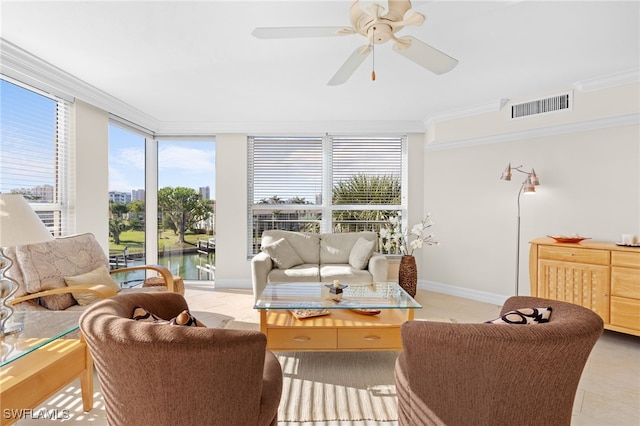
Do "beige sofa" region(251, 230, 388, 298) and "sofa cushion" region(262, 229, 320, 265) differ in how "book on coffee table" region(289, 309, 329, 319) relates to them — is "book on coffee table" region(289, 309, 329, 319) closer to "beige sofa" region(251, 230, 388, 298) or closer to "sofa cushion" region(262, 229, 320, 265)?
"beige sofa" region(251, 230, 388, 298)

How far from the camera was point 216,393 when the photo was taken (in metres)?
1.12

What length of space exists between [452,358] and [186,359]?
3.01 ft

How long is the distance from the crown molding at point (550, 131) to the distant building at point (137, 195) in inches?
177

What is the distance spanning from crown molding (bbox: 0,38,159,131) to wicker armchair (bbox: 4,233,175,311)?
153cm

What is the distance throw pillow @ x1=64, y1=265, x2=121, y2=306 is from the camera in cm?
262

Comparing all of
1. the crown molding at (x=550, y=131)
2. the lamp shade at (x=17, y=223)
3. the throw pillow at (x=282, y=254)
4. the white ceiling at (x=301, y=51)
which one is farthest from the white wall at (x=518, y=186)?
the lamp shade at (x=17, y=223)

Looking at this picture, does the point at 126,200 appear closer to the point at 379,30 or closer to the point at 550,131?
the point at 379,30

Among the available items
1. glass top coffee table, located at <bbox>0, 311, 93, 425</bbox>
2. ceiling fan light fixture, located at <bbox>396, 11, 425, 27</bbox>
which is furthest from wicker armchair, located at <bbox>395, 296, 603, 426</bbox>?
glass top coffee table, located at <bbox>0, 311, 93, 425</bbox>

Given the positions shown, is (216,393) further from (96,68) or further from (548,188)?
(548,188)

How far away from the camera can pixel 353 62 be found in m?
2.27

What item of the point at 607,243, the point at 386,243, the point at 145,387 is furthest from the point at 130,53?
the point at 607,243

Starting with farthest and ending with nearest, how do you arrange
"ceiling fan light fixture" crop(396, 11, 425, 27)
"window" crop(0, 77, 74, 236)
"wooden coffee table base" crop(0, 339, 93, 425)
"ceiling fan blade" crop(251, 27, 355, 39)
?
"window" crop(0, 77, 74, 236), "ceiling fan blade" crop(251, 27, 355, 39), "ceiling fan light fixture" crop(396, 11, 425, 27), "wooden coffee table base" crop(0, 339, 93, 425)

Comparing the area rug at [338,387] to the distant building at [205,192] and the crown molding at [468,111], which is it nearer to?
the distant building at [205,192]

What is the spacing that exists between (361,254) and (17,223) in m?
3.32
